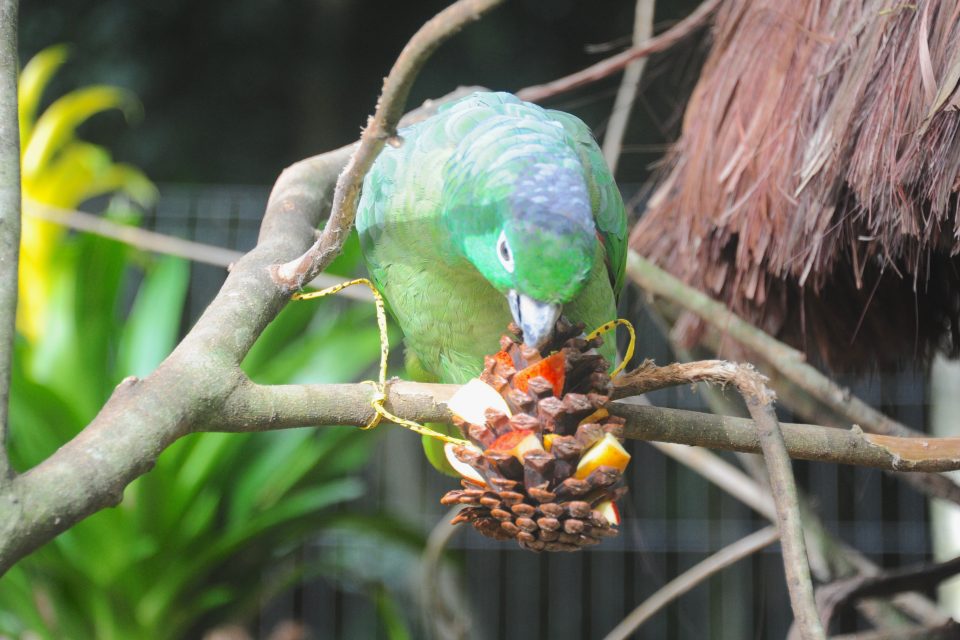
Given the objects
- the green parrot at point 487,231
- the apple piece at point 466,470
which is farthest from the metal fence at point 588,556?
the apple piece at point 466,470

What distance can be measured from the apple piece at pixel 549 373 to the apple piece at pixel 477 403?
0.03m

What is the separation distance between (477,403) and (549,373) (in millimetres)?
75

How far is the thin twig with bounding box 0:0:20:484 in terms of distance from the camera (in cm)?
70

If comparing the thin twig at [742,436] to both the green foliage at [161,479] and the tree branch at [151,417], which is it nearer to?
the tree branch at [151,417]

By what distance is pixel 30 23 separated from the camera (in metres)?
3.95

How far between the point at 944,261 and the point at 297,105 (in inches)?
133

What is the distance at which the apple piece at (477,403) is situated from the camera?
83 centimetres

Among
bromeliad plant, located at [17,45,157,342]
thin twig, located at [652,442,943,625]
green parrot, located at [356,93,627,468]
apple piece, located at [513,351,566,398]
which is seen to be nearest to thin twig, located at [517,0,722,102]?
green parrot, located at [356,93,627,468]

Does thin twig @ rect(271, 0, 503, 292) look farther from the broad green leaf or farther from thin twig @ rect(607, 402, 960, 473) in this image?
the broad green leaf

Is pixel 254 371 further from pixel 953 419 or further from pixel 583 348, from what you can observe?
pixel 953 419

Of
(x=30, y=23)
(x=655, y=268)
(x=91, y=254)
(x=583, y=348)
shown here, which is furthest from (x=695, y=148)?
(x=30, y=23)

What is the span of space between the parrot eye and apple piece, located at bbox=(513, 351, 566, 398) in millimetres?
143

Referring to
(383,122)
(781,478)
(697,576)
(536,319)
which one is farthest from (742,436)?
(697,576)

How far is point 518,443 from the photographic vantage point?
32.0 inches
